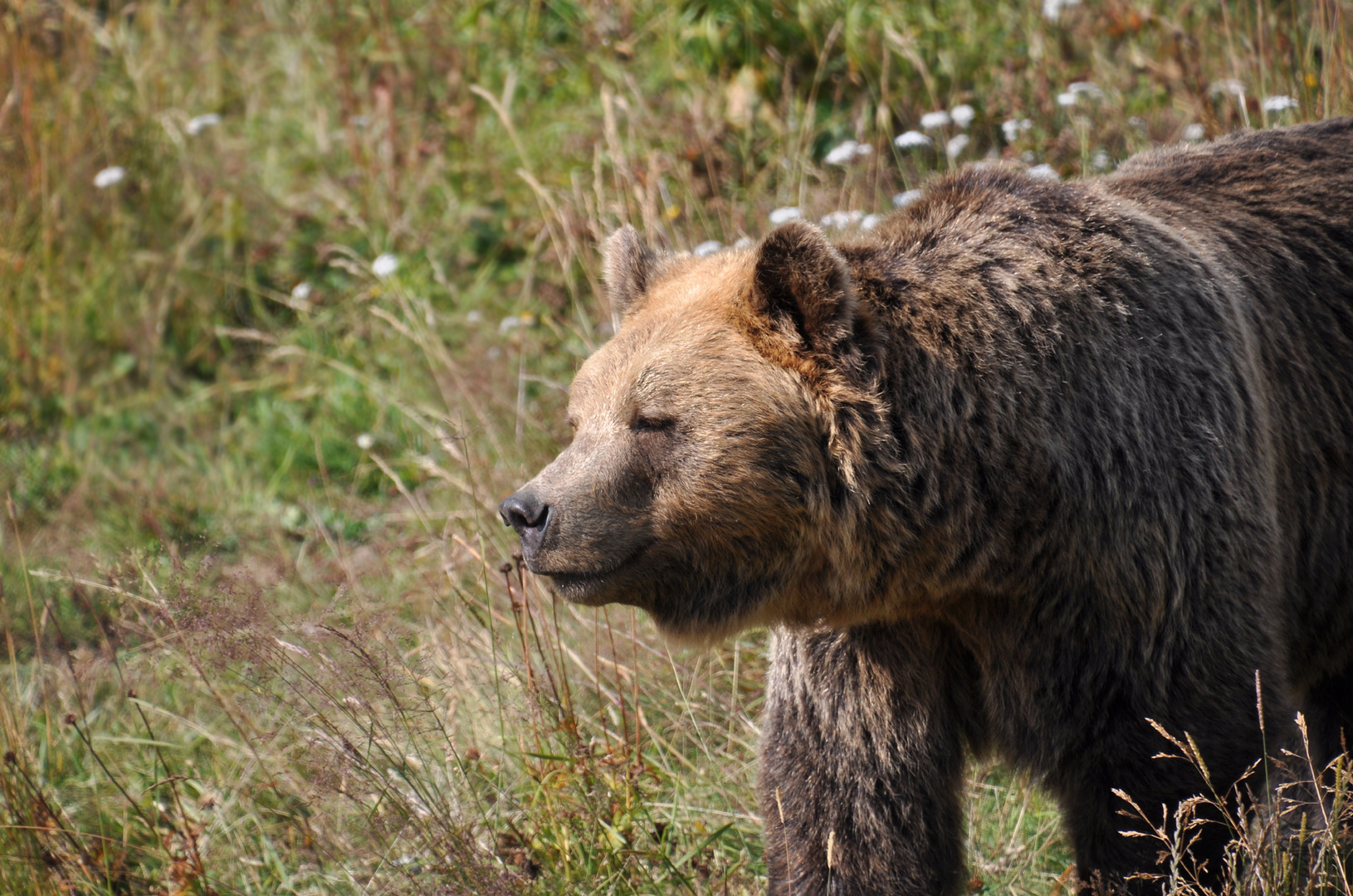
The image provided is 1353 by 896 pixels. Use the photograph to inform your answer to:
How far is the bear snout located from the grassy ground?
56cm

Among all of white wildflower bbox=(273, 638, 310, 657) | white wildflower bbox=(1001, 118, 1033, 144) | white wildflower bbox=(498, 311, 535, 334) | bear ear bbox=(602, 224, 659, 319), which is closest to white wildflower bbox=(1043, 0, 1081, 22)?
white wildflower bbox=(1001, 118, 1033, 144)

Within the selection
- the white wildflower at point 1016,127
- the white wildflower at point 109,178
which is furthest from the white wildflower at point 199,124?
Result: the white wildflower at point 1016,127

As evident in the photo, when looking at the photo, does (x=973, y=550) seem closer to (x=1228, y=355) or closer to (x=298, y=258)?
(x=1228, y=355)

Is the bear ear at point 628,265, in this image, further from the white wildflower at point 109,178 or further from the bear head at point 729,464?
the white wildflower at point 109,178

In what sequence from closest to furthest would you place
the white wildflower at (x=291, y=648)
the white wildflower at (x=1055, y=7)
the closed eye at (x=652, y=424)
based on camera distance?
the closed eye at (x=652, y=424), the white wildflower at (x=291, y=648), the white wildflower at (x=1055, y=7)

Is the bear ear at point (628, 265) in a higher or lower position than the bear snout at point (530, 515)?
higher

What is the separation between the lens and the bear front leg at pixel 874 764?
2.84 m

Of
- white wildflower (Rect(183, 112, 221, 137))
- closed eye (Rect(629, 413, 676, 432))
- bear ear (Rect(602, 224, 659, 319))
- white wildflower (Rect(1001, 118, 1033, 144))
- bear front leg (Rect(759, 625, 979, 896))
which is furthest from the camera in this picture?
white wildflower (Rect(183, 112, 221, 137))

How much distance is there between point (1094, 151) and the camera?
5.47m

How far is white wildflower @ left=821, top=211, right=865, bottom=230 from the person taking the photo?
467cm

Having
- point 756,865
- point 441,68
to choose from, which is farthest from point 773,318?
point 441,68

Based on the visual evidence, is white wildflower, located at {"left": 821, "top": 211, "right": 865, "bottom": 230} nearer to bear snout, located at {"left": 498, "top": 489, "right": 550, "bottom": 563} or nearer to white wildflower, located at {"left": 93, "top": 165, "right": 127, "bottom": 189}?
bear snout, located at {"left": 498, "top": 489, "right": 550, "bottom": 563}

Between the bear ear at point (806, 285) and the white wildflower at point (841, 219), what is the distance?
1.86 metres

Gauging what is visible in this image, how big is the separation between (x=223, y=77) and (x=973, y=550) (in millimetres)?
8337
